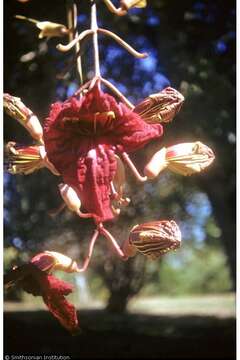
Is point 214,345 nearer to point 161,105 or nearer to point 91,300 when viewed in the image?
point 91,300

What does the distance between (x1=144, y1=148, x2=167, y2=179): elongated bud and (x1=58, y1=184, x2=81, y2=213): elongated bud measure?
0.19 ft

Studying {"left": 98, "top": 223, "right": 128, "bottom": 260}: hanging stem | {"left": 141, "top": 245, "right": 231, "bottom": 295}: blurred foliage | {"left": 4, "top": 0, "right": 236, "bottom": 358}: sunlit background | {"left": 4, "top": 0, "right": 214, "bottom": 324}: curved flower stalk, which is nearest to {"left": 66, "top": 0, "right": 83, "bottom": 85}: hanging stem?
{"left": 4, "top": 0, "right": 214, "bottom": 324}: curved flower stalk

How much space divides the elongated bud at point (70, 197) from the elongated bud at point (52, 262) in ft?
0.17

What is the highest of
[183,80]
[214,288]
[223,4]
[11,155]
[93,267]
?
[223,4]

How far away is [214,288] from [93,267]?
233cm

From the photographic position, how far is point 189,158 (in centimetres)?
46

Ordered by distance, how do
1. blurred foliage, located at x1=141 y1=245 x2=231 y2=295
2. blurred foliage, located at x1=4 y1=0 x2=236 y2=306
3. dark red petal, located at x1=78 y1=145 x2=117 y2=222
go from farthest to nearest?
blurred foliage, located at x1=141 y1=245 x2=231 y2=295
blurred foliage, located at x1=4 y1=0 x2=236 y2=306
dark red petal, located at x1=78 y1=145 x2=117 y2=222

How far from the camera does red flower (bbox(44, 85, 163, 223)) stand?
1.36 ft

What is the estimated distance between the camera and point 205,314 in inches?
95.3

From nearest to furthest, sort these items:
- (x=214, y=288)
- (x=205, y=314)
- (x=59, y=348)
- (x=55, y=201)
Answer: (x=55, y=201) → (x=59, y=348) → (x=205, y=314) → (x=214, y=288)

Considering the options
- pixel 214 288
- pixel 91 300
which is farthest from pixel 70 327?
pixel 214 288

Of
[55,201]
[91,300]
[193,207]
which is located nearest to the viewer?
[55,201]

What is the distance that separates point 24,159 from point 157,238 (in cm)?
13

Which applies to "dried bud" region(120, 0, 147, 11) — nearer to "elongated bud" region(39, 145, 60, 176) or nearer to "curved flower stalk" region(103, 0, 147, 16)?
"curved flower stalk" region(103, 0, 147, 16)
